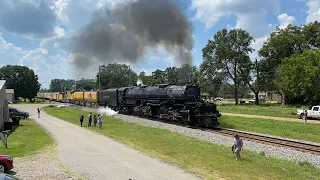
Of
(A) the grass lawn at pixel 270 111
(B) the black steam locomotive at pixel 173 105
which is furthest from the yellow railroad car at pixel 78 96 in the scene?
(B) the black steam locomotive at pixel 173 105

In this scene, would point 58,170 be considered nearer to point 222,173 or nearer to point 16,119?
point 222,173

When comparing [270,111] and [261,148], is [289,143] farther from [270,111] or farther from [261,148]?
[270,111]

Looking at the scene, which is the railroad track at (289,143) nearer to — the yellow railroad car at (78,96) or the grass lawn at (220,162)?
the grass lawn at (220,162)

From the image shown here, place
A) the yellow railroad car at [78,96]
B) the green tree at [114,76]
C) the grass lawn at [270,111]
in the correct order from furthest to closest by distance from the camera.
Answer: the green tree at [114,76] → the yellow railroad car at [78,96] → the grass lawn at [270,111]

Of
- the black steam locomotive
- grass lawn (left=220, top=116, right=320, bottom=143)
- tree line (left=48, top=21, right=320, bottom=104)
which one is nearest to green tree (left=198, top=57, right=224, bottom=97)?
tree line (left=48, top=21, right=320, bottom=104)

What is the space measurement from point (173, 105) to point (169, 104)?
2.88 feet

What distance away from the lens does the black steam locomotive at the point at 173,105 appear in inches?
1072

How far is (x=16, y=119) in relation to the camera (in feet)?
103

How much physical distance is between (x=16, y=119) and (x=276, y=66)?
51.6 m

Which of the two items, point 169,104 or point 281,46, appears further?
point 281,46

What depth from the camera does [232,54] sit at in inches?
2803

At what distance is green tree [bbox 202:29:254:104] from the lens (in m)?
71.5

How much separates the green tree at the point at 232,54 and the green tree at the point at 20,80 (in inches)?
2909

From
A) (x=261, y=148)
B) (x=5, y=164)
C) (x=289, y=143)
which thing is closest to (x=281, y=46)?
(x=289, y=143)
